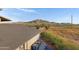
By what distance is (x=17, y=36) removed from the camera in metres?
1.69

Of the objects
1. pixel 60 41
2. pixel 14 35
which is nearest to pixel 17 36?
pixel 14 35

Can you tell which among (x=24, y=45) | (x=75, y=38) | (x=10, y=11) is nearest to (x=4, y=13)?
(x=10, y=11)

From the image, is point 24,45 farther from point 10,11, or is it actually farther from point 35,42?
point 10,11

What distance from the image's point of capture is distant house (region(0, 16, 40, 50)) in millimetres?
1681

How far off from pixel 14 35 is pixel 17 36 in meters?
0.03

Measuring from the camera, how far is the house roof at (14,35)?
1.68 m

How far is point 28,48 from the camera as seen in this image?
1.69 metres

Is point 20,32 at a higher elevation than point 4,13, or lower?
lower

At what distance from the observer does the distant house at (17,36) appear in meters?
1.68

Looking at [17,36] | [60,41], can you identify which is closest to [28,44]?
[17,36]

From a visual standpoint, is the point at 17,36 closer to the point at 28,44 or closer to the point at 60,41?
the point at 28,44
